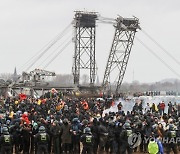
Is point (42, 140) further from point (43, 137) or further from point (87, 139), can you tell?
point (87, 139)

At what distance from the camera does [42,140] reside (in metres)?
15.8

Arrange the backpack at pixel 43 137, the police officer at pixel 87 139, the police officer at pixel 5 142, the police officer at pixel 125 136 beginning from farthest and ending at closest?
the police officer at pixel 125 136 → the police officer at pixel 87 139 → the backpack at pixel 43 137 → the police officer at pixel 5 142

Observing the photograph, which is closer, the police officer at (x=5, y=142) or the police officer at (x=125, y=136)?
the police officer at (x=5, y=142)

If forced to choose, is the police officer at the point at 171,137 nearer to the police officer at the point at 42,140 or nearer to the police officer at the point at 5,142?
the police officer at the point at 42,140

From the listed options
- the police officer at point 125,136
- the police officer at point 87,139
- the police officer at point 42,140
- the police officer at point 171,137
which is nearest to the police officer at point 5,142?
the police officer at point 42,140

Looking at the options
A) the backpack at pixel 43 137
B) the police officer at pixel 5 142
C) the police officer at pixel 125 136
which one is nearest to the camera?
the police officer at pixel 5 142

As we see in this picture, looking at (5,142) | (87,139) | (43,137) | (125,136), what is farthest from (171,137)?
(5,142)

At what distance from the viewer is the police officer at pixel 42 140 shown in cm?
1578

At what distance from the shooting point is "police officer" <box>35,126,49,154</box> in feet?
51.8

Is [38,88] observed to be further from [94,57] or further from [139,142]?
[139,142]

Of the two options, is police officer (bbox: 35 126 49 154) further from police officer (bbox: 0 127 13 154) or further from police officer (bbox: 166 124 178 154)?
police officer (bbox: 166 124 178 154)

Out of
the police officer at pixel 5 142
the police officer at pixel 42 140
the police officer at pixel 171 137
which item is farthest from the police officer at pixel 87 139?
the police officer at pixel 171 137

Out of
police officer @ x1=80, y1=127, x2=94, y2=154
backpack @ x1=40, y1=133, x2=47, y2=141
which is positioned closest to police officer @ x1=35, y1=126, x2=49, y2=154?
backpack @ x1=40, y1=133, x2=47, y2=141

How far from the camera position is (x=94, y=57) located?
5850 cm
